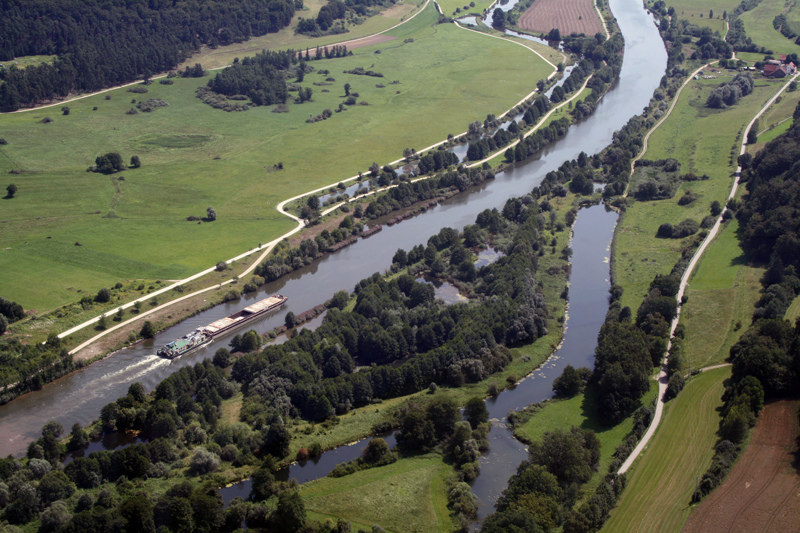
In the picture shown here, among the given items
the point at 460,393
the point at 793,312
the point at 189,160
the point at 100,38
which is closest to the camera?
the point at 460,393

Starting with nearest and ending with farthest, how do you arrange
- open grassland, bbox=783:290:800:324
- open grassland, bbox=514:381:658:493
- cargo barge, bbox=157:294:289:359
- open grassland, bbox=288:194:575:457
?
open grassland, bbox=514:381:658:493 < open grassland, bbox=288:194:575:457 < cargo barge, bbox=157:294:289:359 < open grassland, bbox=783:290:800:324

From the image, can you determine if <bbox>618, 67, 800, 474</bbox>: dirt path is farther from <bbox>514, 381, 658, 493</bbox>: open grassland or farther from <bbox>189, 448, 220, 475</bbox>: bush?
<bbox>189, 448, 220, 475</bbox>: bush

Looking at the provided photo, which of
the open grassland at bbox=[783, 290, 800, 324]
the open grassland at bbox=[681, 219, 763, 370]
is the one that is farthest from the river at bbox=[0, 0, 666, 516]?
the open grassland at bbox=[783, 290, 800, 324]

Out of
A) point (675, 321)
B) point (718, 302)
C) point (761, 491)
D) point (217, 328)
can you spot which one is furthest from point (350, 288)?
point (761, 491)

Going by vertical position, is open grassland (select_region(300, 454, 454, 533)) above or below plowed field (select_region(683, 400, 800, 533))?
above

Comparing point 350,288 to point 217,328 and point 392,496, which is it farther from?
point 392,496

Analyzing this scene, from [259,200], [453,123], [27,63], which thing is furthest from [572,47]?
[27,63]

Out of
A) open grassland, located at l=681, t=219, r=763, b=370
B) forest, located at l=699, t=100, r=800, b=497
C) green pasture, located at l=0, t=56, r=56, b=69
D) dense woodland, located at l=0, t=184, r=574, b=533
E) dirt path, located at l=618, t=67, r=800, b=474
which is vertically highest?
green pasture, located at l=0, t=56, r=56, b=69
